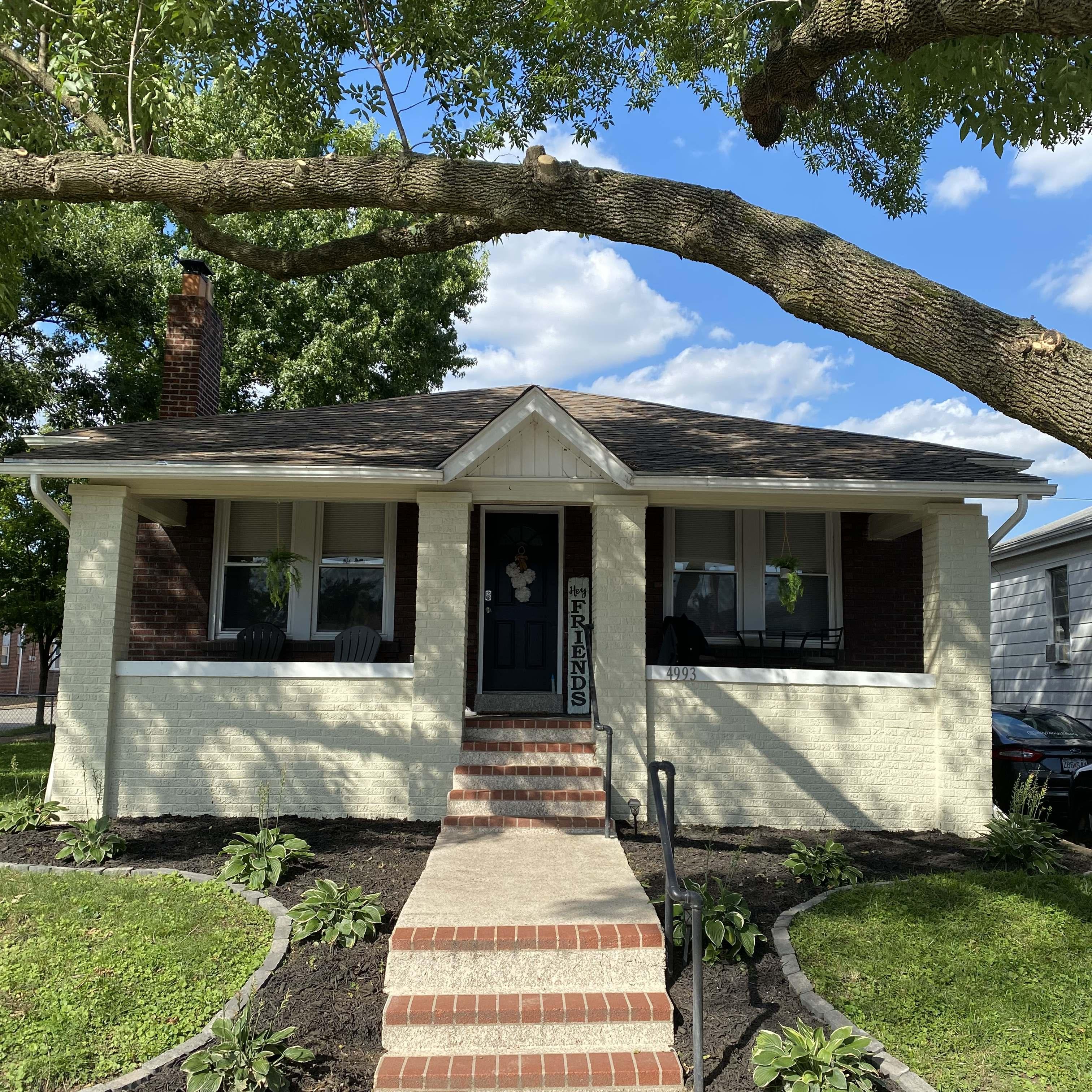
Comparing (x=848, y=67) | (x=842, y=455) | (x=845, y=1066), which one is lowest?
(x=845, y=1066)

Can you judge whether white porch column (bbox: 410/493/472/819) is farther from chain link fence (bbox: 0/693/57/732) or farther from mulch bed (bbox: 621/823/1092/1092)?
chain link fence (bbox: 0/693/57/732)

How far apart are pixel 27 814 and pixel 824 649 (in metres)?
8.10

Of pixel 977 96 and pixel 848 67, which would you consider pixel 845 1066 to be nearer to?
pixel 977 96

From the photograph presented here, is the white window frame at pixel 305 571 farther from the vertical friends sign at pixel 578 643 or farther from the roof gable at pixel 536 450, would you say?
the roof gable at pixel 536 450

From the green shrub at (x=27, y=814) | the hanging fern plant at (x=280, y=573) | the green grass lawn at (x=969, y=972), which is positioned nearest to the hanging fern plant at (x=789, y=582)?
the green grass lawn at (x=969, y=972)

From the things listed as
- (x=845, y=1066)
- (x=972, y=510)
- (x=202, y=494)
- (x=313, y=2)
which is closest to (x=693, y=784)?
(x=972, y=510)

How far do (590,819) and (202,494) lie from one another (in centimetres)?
493

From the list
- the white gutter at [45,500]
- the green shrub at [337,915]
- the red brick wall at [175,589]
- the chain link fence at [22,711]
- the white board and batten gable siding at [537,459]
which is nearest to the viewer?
A: the green shrub at [337,915]

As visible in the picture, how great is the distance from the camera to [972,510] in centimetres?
884

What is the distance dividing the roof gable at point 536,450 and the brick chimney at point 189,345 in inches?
188

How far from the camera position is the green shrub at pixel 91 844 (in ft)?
22.7

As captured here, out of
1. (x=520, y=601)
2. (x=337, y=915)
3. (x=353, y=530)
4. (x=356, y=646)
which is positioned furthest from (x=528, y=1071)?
(x=353, y=530)

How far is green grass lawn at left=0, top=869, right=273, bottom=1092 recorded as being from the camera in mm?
4395

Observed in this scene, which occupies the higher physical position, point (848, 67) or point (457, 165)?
point (848, 67)
